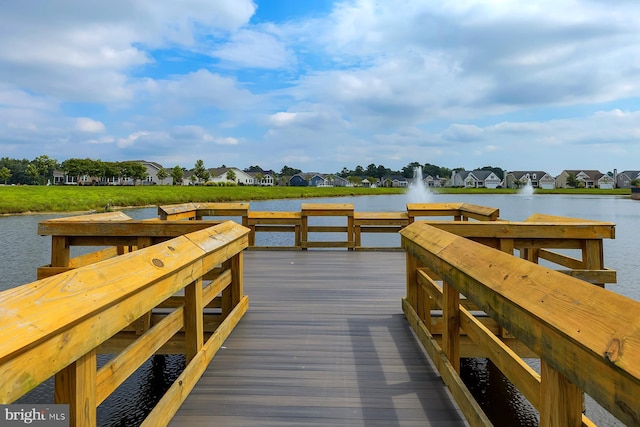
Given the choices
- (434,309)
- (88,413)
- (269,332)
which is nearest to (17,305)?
(88,413)

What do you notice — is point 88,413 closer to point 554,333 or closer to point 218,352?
point 554,333

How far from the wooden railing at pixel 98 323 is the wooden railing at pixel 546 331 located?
5.33 feet

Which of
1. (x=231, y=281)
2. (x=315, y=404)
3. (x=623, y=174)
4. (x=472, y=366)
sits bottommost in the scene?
(x=472, y=366)

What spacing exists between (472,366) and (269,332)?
10.6ft

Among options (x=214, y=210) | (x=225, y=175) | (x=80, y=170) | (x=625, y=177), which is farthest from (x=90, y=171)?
(x=625, y=177)

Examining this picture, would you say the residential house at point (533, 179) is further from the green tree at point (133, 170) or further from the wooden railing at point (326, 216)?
the wooden railing at point (326, 216)

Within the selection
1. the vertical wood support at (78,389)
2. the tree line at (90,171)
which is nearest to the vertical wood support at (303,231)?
the vertical wood support at (78,389)

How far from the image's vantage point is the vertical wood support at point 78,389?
1.54 metres

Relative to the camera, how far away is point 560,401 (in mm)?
1526

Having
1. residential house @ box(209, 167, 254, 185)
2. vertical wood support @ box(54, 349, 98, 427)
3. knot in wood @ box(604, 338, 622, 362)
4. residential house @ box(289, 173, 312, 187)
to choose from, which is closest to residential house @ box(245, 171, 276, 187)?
residential house @ box(209, 167, 254, 185)

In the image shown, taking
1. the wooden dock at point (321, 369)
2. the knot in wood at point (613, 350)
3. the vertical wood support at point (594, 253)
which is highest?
the knot in wood at point (613, 350)

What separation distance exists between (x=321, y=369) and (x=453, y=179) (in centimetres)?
14017

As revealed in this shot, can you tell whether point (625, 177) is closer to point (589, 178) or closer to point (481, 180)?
point (589, 178)

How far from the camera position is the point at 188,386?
2828 mm
